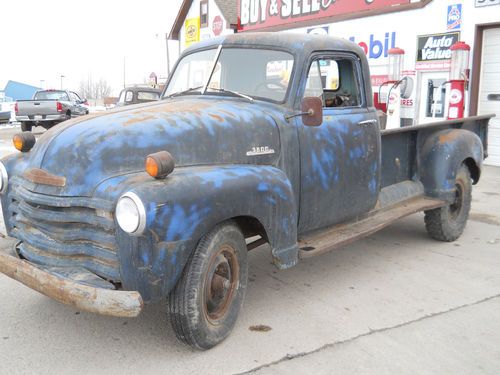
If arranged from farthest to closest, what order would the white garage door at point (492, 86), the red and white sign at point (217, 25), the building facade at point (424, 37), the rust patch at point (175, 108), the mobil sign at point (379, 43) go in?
the red and white sign at point (217, 25) → the mobil sign at point (379, 43) → the building facade at point (424, 37) → the white garage door at point (492, 86) → the rust patch at point (175, 108)

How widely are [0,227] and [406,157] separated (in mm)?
4101

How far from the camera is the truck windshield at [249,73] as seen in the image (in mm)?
4004

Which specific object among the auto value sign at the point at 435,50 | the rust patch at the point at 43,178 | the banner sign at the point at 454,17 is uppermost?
the banner sign at the point at 454,17

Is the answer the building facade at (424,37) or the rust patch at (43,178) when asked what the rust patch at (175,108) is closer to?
the rust patch at (43,178)

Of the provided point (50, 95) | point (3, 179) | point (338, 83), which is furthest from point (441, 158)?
point (50, 95)

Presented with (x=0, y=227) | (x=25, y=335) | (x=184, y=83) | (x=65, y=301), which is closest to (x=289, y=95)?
(x=184, y=83)

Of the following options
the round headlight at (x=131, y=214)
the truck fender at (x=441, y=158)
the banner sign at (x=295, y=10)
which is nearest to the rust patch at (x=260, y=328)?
the round headlight at (x=131, y=214)

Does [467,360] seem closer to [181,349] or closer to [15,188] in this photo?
[181,349]

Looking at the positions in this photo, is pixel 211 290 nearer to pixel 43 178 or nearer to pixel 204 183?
pixel 204 183

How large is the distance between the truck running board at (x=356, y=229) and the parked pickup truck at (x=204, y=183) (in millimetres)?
18

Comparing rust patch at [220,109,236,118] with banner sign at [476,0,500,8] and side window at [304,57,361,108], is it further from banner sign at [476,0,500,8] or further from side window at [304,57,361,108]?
banner sign at [476,0,500,8]

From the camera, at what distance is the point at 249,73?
409 cm

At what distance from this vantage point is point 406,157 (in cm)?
546

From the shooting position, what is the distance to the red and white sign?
2214cm
